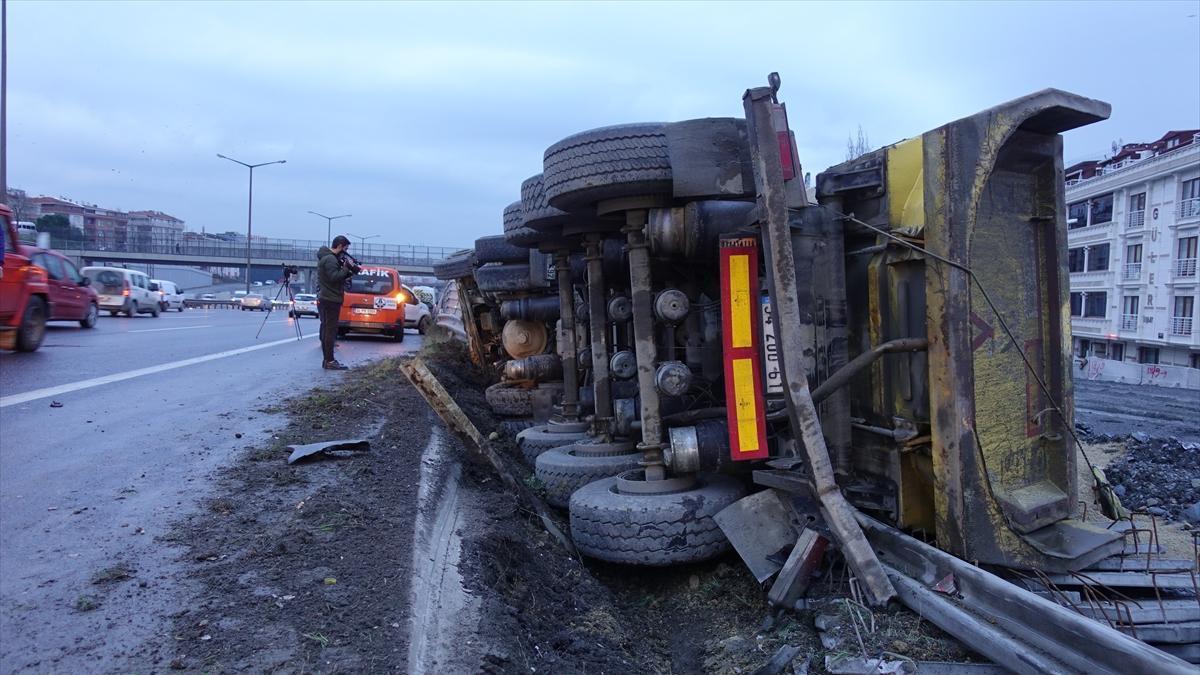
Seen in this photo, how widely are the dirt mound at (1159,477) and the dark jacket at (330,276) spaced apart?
8.36 metres

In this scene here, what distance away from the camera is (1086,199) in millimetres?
41500

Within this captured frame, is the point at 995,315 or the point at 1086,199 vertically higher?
the point at 1086,199

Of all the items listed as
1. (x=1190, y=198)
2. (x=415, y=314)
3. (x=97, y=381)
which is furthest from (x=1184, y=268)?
(x=97, y=381)

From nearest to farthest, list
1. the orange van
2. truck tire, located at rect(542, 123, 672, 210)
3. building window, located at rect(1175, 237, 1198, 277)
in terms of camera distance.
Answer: truck tire, located at rect(542, 123, 672, 210), the orange van, building window, located at rect(1175, 237, 1198, 277)

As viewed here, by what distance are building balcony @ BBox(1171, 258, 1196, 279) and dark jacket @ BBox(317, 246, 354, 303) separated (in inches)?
1552

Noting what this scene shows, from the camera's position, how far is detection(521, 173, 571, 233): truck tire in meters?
4.92

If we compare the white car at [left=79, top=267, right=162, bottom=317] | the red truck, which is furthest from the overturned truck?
the white car at [left=79, top=267, right=162, bottom=317]

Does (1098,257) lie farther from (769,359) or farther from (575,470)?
(769,359)

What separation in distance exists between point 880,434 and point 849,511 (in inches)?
18.7

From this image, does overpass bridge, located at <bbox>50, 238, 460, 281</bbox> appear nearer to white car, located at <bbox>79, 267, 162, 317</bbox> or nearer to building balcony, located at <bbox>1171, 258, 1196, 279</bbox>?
white car, located at <bbox>79, 267, 162, 317</bbox>

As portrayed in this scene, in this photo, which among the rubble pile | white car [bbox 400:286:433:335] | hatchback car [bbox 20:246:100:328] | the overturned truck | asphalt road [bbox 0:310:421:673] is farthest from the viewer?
white car [bbox 400:286:433:335]

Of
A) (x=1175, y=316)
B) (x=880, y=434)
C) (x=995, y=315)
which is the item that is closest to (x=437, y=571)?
(x=880, y=434)

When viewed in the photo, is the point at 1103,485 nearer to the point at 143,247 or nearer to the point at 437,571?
the point at 437,571

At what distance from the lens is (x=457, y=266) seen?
1005 cm
